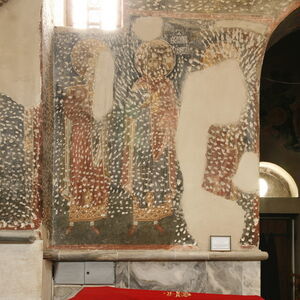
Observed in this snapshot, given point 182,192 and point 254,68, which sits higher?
point 254,68

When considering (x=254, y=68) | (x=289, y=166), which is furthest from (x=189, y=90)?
(x=289, y=166)

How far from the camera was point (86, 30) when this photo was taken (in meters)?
6.34

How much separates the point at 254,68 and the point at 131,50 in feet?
4.41

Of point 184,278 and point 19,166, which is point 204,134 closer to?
point 184,278

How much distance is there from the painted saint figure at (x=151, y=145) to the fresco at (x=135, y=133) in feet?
0.03

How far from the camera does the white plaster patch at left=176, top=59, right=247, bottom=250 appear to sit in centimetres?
616

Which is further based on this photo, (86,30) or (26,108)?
(86,30)

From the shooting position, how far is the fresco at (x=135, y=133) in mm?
6148

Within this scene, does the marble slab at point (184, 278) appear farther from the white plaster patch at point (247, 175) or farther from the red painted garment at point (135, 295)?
the white plaster patch at point (247, 175)

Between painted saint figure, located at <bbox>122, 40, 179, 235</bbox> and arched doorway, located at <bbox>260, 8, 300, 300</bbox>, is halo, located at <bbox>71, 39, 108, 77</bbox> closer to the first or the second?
painted saint figure, located at <bbox>122, 40, 179, 235</bbox>

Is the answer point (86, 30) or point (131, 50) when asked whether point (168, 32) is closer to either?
point (131, 50)

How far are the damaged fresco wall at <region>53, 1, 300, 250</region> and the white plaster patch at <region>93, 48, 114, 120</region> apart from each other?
1cm

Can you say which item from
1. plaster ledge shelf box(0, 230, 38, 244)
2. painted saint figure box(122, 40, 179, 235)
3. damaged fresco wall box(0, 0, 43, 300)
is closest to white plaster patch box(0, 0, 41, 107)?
damaged fresco wall box(0, 0, 43, 300)

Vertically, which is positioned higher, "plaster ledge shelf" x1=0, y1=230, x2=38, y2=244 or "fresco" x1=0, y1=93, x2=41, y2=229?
"fresco" x1=0, y1=93, x2=41, y2=229
